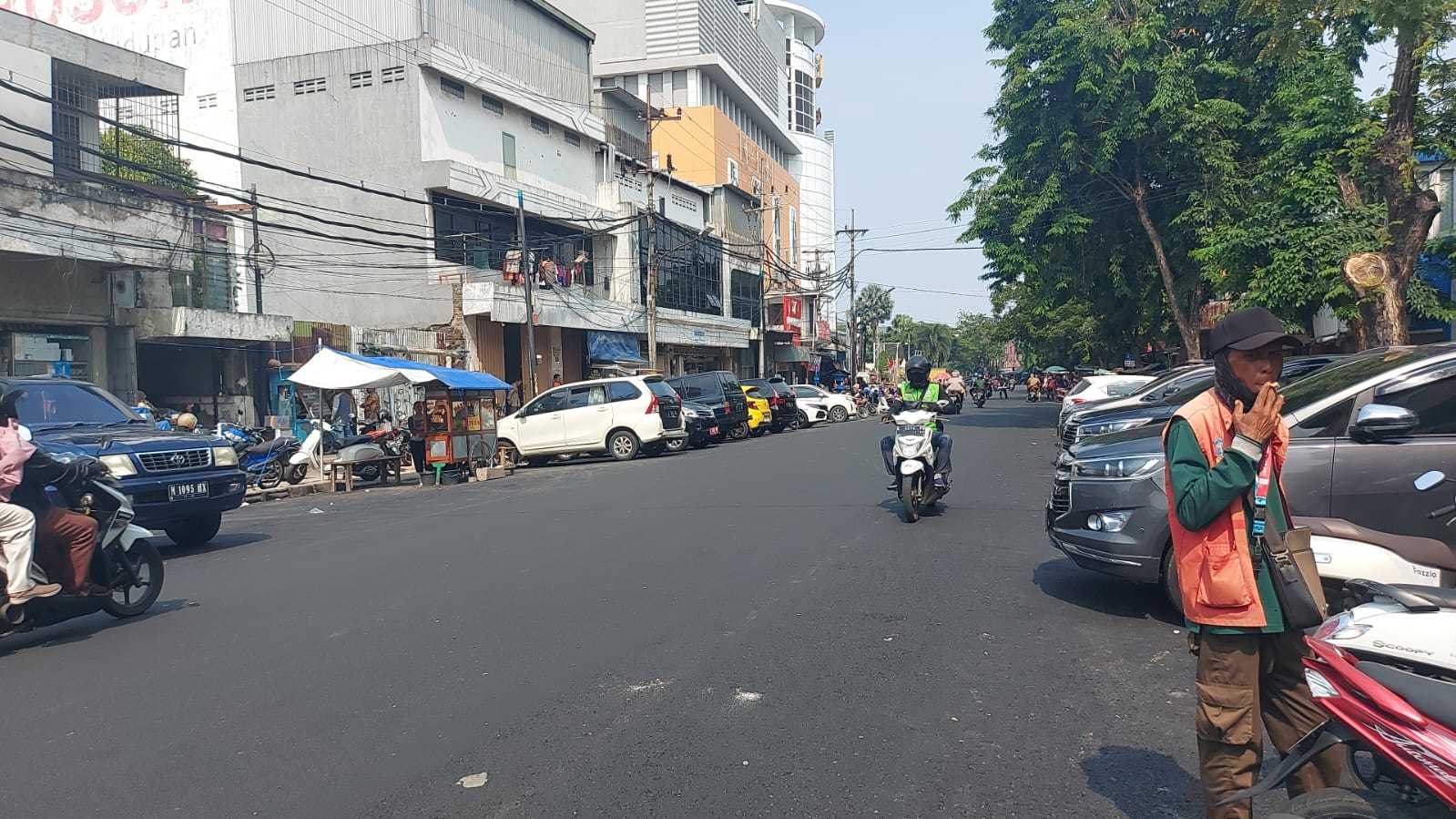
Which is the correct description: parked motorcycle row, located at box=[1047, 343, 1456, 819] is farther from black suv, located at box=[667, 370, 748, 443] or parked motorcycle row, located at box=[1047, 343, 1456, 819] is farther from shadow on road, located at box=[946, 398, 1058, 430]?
shadow on road, located at box=[946, 398, 1058, 430]

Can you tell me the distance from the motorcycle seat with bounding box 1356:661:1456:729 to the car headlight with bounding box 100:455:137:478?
970 cm

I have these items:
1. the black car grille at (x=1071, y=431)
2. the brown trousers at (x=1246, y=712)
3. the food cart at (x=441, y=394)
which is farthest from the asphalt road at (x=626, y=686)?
the food cart at (x=441, y=394)

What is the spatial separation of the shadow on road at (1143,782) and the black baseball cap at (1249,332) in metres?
1.76

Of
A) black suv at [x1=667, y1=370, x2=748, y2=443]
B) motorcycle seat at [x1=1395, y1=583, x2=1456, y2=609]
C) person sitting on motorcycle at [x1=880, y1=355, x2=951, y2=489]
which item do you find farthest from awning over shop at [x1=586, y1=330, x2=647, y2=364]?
motorcycle seat at [x1=1395, y1=583, x2=1456, y2=609]

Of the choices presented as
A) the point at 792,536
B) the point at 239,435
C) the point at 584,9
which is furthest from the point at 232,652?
the point at 584,9

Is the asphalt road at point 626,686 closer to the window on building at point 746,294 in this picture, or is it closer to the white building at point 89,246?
the white building at point 89,246

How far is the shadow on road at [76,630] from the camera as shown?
6.18 meters

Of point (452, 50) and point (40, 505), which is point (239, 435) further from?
point (452, 50)

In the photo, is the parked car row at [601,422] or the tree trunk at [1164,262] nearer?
the parked car row at [601,422]

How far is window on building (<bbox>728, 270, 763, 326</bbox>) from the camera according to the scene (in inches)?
1951

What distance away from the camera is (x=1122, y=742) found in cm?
396

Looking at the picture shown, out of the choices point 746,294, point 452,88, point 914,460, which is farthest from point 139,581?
point 746,294

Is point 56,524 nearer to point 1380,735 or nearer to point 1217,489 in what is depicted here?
point 1217,489

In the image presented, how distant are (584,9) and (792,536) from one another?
54.4 m
